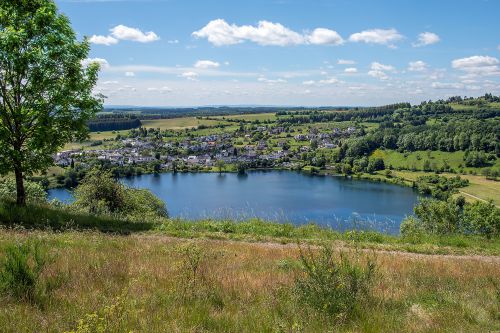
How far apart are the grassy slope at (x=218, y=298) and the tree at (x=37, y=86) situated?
441 centimetres

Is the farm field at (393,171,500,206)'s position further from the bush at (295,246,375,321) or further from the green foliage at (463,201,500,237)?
the bush at (295,246,375,321)

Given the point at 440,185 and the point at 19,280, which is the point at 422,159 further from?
the point at 19,280

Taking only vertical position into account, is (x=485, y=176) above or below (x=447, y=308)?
below

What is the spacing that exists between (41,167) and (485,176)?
14652 cm

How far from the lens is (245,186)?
414 feet

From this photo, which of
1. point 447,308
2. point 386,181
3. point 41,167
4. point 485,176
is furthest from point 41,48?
point 485,176

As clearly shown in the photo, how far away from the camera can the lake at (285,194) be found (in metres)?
88.8

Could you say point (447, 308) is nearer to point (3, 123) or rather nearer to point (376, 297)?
point (376, 297)

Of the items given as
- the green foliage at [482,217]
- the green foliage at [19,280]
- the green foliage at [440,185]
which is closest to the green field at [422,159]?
the green foliage at [440,185]

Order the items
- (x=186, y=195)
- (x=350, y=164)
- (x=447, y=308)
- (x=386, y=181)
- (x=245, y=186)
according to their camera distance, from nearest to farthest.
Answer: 1. (x=447, y=308)
2. (x=186, y=195)
3. (x=245, y=186)
4. (x=386, y=181)
5. (x=350, y=164)

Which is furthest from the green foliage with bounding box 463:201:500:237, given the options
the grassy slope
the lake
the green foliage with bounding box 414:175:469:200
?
the green foliage with bounding box 414:175:469:200

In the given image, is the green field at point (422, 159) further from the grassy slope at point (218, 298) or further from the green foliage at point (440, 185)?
the grassy slope at point (218, 298)

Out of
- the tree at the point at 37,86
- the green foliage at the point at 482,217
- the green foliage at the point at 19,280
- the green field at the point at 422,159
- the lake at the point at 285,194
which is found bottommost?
the lake at the point at 285,194

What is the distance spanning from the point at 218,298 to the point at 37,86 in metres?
10.5
